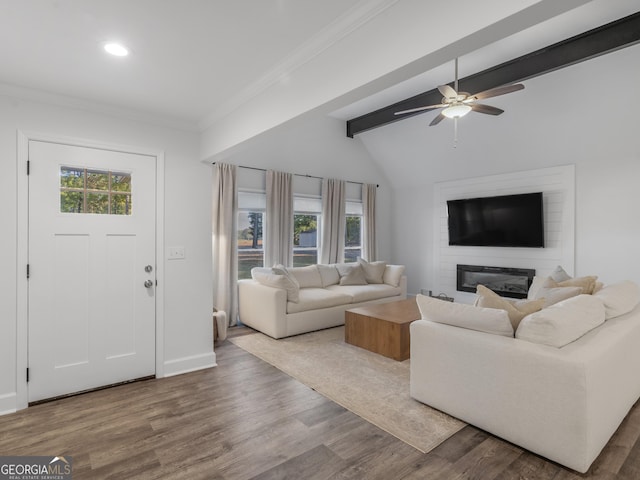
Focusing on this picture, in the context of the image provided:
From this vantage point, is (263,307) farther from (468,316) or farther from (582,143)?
(582,143)

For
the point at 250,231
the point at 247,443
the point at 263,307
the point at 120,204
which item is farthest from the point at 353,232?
the point at 247,443

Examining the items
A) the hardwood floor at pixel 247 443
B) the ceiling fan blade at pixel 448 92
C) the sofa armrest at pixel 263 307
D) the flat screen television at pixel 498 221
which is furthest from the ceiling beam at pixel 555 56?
the sofa armrest at pixel 263 307

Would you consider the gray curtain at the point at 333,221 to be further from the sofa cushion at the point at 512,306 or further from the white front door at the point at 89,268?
the sofa cushion at the point at 512,306

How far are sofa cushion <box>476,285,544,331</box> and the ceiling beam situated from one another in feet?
9.28

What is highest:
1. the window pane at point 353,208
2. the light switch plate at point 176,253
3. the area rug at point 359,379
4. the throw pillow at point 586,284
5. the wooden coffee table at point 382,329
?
the window pane at point 353,208

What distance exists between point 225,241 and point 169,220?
1.87 m

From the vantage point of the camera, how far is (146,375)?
10.7 ft

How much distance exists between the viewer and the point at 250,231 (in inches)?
228

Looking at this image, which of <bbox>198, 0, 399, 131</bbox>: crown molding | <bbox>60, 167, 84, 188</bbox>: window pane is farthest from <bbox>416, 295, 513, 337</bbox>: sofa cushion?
<bbox>60, 167, 84, 188</bbox>: window pane

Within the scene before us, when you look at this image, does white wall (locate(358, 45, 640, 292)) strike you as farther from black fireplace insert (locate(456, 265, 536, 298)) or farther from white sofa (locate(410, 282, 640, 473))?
white sofa (locate(410, 282, 640, 473))

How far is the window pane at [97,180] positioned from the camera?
3.00 m

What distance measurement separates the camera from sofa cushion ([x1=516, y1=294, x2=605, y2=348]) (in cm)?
211

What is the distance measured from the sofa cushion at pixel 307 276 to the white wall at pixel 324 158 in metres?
1.73

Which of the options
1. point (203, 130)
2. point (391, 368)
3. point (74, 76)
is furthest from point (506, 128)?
point (74, 76)
